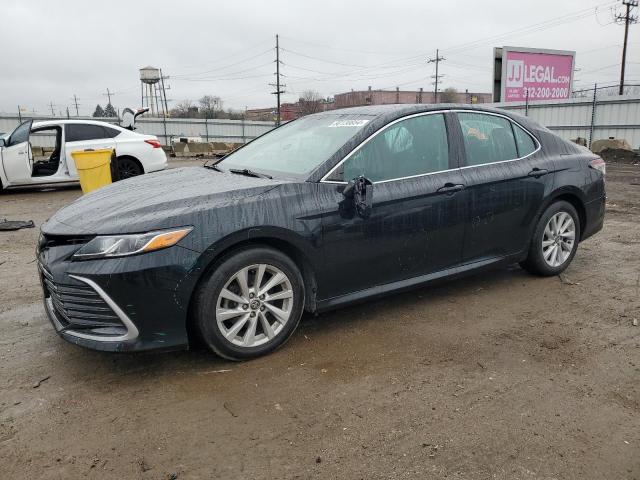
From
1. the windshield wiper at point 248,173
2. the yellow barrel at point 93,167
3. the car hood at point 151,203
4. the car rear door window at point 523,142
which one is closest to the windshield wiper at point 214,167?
the windshield wiper at point 248,173

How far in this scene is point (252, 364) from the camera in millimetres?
3262

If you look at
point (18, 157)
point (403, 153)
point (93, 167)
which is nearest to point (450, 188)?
point (403, 153)

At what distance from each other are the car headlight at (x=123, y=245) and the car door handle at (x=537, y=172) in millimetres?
3101

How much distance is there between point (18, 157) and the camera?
Result: 10.8m

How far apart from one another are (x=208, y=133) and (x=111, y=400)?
33837 mm

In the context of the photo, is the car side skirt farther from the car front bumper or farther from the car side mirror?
the car front bumper

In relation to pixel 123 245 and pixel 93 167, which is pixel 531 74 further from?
pixel 123 245

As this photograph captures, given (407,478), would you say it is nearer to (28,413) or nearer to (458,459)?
(458,459)

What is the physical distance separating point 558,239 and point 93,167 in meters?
7.77

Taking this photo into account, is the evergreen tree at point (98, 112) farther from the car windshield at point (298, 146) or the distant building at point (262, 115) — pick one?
the car windshield at point (298, 146)

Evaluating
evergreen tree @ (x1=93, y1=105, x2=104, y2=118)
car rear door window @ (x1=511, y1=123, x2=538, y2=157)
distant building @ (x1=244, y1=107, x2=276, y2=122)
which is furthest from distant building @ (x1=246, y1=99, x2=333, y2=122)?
car rear door window @ (x1=511, y1=123, x2=538, y2=157)

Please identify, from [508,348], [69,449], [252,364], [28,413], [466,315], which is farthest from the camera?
[466,315]

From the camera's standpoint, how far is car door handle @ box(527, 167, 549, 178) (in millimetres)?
4488

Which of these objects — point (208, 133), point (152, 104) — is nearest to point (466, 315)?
point (208, 133)
